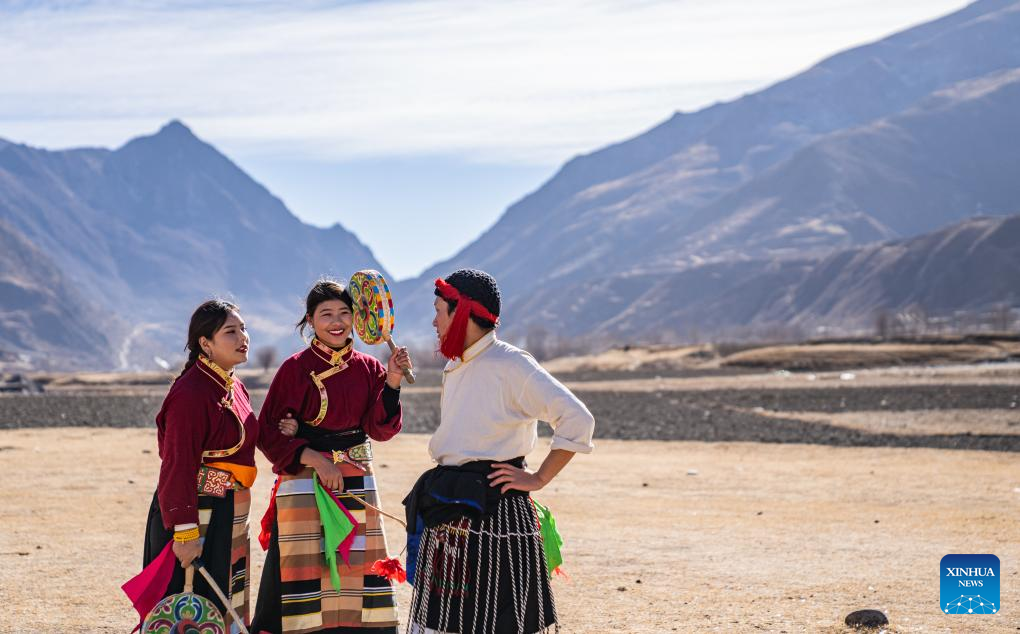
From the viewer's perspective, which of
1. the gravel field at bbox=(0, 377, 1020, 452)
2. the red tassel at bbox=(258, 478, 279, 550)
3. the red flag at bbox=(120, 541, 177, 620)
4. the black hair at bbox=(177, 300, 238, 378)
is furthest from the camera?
the gravel field at bbox=(0, 377, 1020, 452)

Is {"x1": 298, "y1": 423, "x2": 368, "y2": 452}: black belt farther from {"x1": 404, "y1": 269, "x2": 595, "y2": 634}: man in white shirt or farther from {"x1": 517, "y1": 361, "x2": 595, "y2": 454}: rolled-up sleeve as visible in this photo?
{"x1": 517, "y1": 361, "x2": 595, "y2": 454}: rolled-up sleeve

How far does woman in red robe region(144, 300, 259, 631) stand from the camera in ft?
19.5

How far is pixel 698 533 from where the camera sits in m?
12.3

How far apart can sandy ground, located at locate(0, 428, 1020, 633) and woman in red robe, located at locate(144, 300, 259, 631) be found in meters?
2.27

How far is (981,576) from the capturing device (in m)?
9.23

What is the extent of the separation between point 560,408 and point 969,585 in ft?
16.8

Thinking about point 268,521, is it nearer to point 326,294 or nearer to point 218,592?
point 218,592

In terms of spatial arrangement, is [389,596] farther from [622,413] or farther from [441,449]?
[622,413]

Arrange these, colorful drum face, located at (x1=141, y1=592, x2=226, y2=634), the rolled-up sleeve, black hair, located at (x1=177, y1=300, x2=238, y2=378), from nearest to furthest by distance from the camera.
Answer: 1. the rolled-up sleeve
2. colorful drum face, located at (x1=141, y1=592, x2=226, y2=634)
3. black hair, located at (x1=177, y1=300, x2=238, y2=378)

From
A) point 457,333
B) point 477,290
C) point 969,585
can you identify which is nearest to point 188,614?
point 457,333

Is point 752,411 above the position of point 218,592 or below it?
below

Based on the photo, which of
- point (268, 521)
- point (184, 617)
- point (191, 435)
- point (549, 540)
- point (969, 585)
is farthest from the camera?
point (969, 585)

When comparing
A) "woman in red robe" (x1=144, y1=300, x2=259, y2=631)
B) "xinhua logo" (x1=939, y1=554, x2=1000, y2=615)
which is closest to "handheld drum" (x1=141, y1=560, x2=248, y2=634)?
"woman in red robe" (x1=144, y1=300, x2=259, y2=631)

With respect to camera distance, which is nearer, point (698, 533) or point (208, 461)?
point (208, 461)
